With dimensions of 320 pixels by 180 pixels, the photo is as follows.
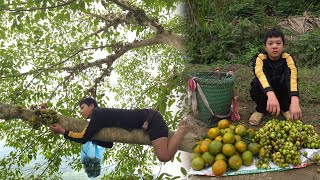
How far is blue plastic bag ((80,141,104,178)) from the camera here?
3922mm

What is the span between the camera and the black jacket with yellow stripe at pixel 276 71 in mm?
4230

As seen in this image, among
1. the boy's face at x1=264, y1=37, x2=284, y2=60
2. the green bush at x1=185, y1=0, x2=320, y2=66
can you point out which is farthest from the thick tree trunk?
the green bush at x1=185, y1=0, x2=320, y2=66

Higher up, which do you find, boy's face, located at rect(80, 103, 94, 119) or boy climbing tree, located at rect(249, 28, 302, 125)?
boy climbing tree, located at rect(249, 28, 302, 125)

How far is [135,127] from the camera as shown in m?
3.47

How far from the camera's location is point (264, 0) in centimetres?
1124

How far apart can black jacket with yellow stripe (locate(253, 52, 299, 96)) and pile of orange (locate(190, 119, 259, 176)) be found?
86 centimetres

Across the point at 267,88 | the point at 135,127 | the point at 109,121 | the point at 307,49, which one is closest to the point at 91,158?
the point at 109,121

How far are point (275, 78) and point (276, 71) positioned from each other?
0.10 m

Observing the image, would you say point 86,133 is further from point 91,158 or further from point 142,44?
point 142,44

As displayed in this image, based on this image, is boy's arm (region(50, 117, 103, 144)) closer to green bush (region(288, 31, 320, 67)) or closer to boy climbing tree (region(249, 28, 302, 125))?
boy climbing tree (region(249, 28, 302, 125))

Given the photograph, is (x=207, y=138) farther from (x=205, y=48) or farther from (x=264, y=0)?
(x=264, y=0)

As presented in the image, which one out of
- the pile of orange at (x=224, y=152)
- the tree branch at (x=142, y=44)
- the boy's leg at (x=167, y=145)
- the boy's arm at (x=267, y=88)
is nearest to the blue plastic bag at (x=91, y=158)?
the boy's leg at (x=167, y=145)

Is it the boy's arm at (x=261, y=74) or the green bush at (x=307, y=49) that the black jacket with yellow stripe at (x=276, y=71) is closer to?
the boy's arm at (x=261, y=74)

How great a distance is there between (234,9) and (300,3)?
218cm
